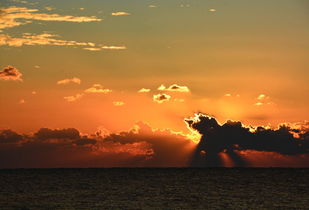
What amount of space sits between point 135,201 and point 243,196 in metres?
6.03

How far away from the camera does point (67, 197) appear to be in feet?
102

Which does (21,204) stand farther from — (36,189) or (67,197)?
(36,189)

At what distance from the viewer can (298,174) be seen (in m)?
45.9

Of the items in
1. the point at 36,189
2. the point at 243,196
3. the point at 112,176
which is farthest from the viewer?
the point at 112,176

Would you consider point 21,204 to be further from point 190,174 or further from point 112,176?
point 190,174

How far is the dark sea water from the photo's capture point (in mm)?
28750

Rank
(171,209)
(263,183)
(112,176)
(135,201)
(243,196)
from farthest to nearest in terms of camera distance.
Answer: (112,176) < (263,183) < (243,196) < (135,201) < (171,209)

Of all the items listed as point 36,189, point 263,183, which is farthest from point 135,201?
point 263,183

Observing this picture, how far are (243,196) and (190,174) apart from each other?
14.8 m

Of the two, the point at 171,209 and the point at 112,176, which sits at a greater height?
the point at 112,176

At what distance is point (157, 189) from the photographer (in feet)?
117

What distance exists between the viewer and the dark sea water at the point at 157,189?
28.8 m

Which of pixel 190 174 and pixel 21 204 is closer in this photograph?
pixel 21 204

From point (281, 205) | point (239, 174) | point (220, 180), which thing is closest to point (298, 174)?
point (239, 174)
